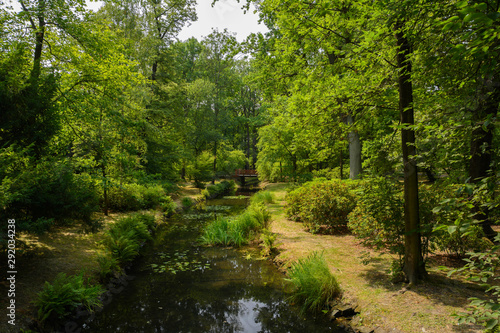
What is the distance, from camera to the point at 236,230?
31.0ft

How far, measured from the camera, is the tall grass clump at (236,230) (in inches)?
362

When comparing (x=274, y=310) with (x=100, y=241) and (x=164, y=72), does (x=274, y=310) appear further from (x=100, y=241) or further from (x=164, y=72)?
(x=164, y=72)

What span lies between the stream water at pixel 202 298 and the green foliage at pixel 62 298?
1.34ft

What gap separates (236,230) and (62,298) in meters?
5.84

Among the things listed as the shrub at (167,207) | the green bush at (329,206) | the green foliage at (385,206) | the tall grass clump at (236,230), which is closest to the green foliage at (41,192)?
the tall grass clump at (236,230)

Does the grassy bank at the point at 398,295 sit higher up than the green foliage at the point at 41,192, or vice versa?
the green foliage at the point at 41,192

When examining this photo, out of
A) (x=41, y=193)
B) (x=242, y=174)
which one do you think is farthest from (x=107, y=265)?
(x=242, y=174)

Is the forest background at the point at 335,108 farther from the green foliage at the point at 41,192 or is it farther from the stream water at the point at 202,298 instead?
the stream water at the point at 202,298

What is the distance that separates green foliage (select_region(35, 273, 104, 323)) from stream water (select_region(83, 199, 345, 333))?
16.1 inches

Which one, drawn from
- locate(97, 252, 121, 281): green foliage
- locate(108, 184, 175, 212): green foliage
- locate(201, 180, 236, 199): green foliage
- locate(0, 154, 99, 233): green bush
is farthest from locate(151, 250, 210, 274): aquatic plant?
locate(201, 180, 236, 199): green foliage

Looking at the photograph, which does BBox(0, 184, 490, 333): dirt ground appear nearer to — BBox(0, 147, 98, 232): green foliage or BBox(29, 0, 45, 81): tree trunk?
BBox(0, 147, 98, 232): green foliage

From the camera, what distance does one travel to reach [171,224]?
11836mm

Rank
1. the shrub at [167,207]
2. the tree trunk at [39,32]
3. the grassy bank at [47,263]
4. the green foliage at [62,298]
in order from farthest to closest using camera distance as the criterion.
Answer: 1. the shrub at [167,207]
2. the tree trunk at [39,32]
3. the green foliage at [62,298]
4. the grassy bank at [47,263]

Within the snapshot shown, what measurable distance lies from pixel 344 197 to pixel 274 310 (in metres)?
4.65
